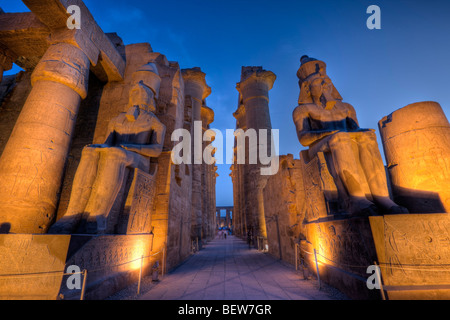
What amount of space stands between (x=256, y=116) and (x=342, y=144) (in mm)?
10215

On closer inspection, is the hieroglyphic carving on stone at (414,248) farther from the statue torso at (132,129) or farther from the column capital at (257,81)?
the column capital at (257,81)

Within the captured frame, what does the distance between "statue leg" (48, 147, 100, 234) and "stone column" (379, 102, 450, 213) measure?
481 centimetres

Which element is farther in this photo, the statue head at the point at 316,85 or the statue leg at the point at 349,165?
the statue head at the point at 316,85

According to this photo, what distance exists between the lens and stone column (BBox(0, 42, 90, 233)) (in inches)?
124

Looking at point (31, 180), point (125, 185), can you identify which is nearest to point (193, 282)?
point (125, 185)

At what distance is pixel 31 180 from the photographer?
10.8 ft

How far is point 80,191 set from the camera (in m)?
2.98

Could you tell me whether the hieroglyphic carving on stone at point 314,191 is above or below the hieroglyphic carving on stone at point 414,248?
above

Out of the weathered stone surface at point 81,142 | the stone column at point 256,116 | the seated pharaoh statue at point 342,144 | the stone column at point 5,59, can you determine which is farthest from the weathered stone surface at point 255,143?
the stone column at point 5,59

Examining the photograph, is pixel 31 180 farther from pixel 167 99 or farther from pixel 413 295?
pixel 413 295

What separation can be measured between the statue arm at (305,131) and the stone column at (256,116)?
7.83m

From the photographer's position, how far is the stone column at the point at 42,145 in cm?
315

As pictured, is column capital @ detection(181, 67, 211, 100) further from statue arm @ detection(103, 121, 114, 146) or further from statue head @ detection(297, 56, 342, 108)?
statue head @ detection(297, 56, 342, 108)

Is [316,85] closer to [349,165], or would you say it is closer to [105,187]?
[349,165]
